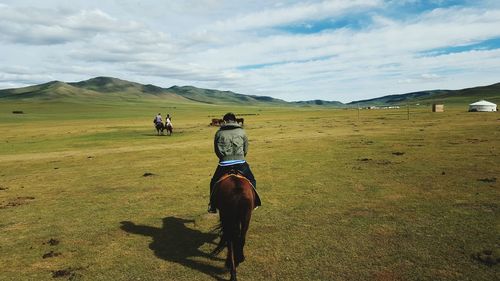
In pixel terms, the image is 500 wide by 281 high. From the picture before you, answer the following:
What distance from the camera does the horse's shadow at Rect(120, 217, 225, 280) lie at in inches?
348

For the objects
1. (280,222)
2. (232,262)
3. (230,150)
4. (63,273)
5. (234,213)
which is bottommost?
(63,273)

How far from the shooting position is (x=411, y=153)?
23.3 meters

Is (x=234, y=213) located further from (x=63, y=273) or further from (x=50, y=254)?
(x=50, y=254)

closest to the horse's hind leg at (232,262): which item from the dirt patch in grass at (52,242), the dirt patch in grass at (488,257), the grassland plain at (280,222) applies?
the grassland plain at (280,222)

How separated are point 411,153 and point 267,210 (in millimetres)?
14141

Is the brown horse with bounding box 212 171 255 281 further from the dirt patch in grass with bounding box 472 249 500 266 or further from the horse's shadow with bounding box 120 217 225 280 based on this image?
the dirt patch in grass with bounding box 472 249 500 266

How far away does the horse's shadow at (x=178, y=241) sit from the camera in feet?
29.0

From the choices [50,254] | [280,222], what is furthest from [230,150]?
[50,254]

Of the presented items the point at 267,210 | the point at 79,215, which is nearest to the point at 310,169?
the point at 267,210

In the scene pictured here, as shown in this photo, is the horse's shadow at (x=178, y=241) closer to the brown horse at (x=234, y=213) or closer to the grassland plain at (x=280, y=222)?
the grassland plain at (x=280, y=222)

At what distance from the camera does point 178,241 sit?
10.3 m

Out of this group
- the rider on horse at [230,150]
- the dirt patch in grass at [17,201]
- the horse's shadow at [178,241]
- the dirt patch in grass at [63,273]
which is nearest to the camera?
the dirt patch in grass at [63,273]

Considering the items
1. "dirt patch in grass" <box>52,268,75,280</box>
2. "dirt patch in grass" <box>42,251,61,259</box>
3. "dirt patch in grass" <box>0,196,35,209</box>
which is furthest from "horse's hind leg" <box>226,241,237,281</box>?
"dirt patch in grass" <box>0,196,35,209</box>

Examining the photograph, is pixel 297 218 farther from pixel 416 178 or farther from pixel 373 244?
pixel 416 178
